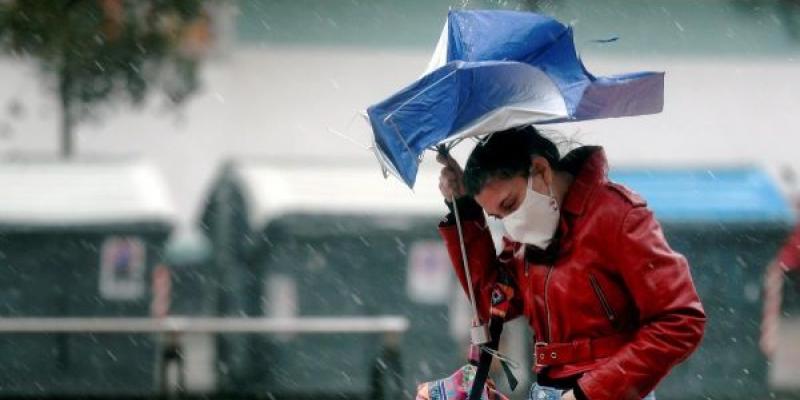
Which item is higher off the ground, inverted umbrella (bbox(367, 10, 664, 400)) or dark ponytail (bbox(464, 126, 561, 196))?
inverted umbrella (bbox(367, 10, 664, 400))

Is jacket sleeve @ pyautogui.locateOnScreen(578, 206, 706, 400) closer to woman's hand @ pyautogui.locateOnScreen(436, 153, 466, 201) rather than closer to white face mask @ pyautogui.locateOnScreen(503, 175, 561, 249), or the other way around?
white face mask @ pyautogui.locateOnScreen(503, 175, 561, 249)

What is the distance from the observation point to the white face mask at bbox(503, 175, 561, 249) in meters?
3.50

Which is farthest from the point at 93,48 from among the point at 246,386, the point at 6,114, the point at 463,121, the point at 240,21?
the point at 240,21

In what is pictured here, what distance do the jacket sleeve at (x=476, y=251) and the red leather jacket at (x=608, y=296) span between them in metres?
0.16

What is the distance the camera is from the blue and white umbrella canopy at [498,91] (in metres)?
3.36

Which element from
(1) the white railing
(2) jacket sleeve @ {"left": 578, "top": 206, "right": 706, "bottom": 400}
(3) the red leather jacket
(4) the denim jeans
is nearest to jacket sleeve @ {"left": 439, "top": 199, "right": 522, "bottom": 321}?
(3) the red leather jacket

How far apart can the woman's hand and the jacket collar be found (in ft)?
0.97

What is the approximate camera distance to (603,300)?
3.42 m

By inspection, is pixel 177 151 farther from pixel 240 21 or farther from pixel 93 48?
pixel 93 48

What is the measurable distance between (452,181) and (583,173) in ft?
1.24

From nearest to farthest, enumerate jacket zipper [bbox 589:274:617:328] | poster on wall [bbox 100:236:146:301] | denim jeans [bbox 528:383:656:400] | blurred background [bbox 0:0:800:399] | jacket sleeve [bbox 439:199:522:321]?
jacket zipper [bbox 589:274:617:328] → denim jeans [bbox 528:383:656:400] → jacket sleeve [bbox 439:199:522:321] → blurred background [bbox 0:0:800:399] → poster on wall [bbox 100:236:146:301]

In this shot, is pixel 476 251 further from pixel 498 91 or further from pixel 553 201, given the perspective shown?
pixel 498 91

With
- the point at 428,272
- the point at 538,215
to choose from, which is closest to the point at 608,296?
the point at 538,215

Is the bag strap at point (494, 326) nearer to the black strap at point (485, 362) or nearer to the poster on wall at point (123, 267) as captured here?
the black strap at point (485, 362)
